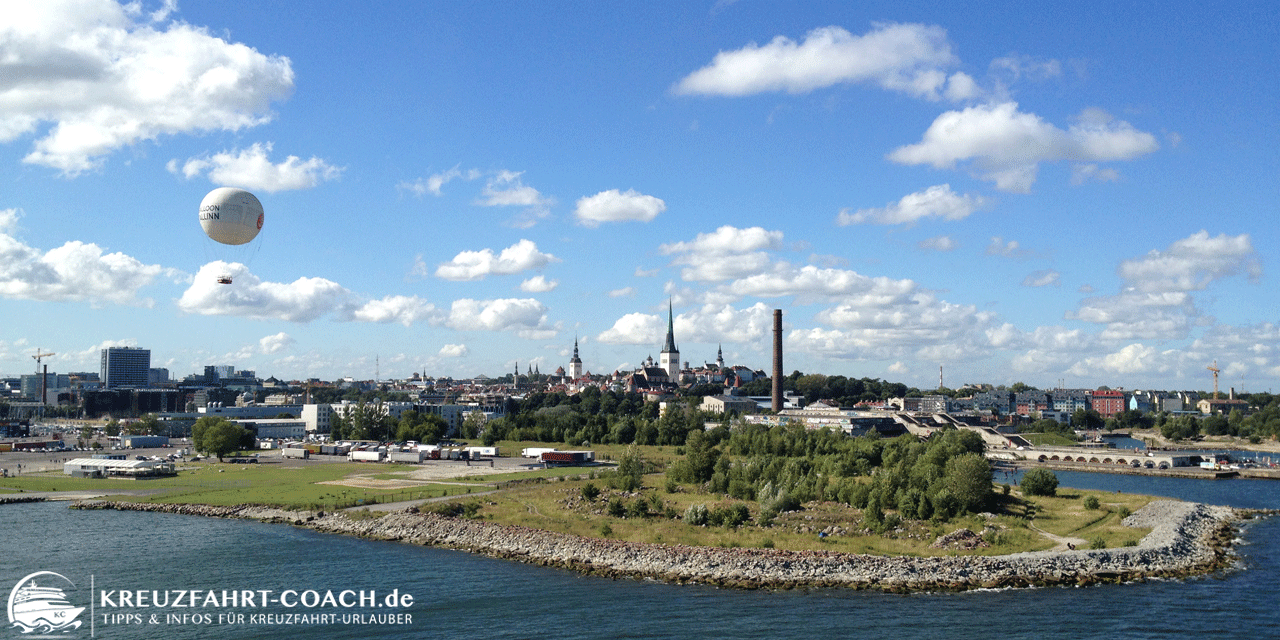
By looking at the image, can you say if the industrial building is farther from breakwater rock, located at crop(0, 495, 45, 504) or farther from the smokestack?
the smokestack

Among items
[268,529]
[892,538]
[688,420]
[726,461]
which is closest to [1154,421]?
[688,420]

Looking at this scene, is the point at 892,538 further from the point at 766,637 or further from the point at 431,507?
the point at 431,507

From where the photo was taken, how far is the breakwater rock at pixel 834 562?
37812 mm

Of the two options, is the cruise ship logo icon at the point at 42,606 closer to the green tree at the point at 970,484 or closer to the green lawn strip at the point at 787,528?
the green lawn strip at the point at 787,528

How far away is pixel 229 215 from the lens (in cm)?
5019

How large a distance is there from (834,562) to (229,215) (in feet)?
119

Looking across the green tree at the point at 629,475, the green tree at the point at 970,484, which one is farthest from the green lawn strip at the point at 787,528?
the green tree at the point at 629,475

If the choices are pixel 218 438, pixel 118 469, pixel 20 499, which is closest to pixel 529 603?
pixel 20 499

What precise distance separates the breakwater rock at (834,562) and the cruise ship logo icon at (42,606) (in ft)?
52.1

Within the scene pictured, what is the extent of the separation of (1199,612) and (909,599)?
10500 millimetres

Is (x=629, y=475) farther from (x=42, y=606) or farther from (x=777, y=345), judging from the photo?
(x=777, y=345)

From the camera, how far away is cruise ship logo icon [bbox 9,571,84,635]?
108 feet

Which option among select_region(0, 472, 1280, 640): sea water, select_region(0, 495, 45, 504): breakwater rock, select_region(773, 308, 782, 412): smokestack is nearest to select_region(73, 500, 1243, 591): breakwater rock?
select_region(0, 472, 1280, 640): sea water

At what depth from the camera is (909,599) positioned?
35.6 meters
